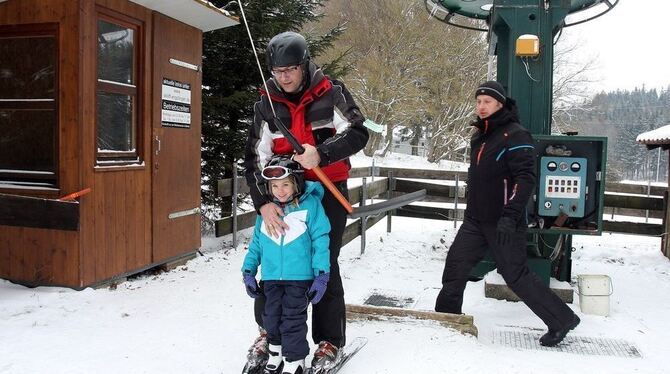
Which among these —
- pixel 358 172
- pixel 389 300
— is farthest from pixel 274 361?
Answer: pixel 358 172

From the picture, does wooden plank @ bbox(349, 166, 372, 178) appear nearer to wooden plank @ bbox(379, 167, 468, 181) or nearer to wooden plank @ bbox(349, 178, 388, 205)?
wooden plank @ bbox(349, 178, 388, 205)

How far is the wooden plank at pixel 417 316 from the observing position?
3.85m

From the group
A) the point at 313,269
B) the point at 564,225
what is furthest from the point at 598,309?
the point at 313,269

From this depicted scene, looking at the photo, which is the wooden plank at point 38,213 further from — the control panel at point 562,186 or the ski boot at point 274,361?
the control panel at point 562,186

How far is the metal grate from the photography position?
16.6 ft

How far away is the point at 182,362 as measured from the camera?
345 centimetres

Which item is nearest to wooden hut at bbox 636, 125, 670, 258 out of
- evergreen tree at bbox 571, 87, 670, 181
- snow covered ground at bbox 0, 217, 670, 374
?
snow covered ground at bbox 0, 217, 670, 374

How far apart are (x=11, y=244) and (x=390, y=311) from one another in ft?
10.8

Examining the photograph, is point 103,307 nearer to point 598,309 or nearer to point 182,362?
point 182,362

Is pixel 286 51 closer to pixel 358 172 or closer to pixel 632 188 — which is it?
pixel 358 172

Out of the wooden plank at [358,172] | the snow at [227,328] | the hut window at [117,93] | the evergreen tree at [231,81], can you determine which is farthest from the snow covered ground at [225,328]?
the evergreen tree at [231,81]

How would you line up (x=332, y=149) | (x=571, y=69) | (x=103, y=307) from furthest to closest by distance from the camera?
(x=571, y=69)
(x=103, y=307)
(x=332, y=149)

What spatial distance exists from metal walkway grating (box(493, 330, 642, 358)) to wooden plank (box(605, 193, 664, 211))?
5740 millimetres

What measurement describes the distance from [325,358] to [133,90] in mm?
3451
